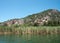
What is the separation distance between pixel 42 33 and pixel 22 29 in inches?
214

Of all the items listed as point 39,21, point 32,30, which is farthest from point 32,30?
point 39,21

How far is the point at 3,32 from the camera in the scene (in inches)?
1834

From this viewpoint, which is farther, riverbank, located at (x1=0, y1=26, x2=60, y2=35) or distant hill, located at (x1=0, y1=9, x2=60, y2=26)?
distant hill, located at (x1=0, y1=9, x2=60, y2=26)

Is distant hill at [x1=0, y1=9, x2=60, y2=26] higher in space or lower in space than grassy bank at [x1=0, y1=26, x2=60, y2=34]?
higher

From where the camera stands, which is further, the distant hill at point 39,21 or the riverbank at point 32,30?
the distant hill at point 39,21

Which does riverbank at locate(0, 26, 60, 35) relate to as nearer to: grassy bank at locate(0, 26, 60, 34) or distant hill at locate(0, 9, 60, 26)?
grassy bank at locate(0, 26, 60, 34)

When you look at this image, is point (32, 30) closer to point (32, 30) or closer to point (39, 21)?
point (32, 30)

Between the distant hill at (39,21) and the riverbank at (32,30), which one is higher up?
the distant hill at (39,21)

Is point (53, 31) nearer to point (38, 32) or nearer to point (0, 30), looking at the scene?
point (38, 32)

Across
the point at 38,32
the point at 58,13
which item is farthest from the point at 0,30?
the point at 58,13

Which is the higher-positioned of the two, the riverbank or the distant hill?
the distant hill

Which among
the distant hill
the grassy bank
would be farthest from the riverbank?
the distant hill

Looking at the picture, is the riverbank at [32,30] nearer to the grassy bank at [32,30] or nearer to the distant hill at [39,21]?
the grassy bank at [32,30]

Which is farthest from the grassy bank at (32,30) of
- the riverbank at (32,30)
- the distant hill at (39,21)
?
the distant hill at (39,21)
